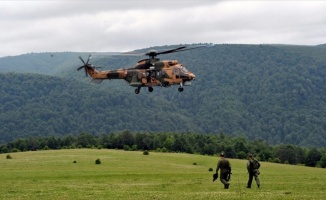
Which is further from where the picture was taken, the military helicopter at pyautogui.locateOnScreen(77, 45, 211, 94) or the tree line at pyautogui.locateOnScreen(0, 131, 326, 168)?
the tree line at pyautogui.locateOnScreen(0, 131, 326, 168)

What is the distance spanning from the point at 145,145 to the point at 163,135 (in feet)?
50.3

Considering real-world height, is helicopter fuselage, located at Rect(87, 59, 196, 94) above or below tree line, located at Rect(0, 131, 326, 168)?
above

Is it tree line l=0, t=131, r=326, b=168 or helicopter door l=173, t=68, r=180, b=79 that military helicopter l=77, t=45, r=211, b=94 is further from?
tree line l=0, t=131, r=326, b=168

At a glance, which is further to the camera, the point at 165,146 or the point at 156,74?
the point at 165,146

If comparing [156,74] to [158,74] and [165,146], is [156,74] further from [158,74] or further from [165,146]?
[165,146]

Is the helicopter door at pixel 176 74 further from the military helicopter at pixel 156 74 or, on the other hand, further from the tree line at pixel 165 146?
the tree line at pixel 165 146

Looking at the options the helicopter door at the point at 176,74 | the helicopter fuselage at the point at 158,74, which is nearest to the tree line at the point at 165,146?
the helicopter fuselage at the point at 158,74

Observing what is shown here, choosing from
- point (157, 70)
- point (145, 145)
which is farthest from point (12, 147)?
point (157, 70)

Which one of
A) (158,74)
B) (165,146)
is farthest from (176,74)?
(165,146)

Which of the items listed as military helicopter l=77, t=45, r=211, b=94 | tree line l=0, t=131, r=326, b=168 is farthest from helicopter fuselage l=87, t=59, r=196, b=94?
tree line l=0, t=131, r=326, b=168

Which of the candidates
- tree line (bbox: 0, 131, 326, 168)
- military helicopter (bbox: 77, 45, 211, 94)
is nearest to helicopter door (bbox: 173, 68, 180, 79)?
military helicopter (bbox: 77, 45, 211, 94)

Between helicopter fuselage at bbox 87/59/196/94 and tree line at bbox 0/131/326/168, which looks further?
tree line at bbox 0/131/326/168

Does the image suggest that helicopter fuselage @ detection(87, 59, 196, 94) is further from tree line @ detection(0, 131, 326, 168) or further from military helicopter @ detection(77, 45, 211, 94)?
tree line @ detection(0, 131, 326, 168)

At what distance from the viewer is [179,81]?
181 feet
